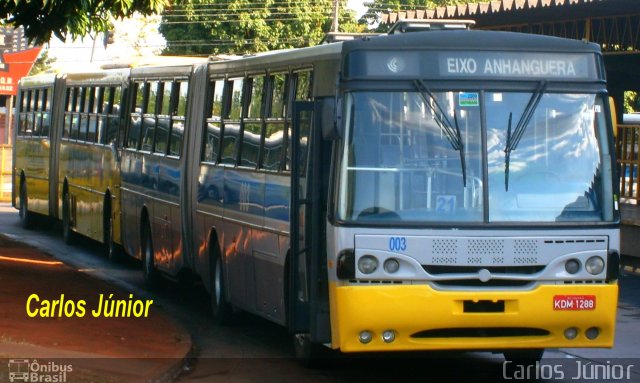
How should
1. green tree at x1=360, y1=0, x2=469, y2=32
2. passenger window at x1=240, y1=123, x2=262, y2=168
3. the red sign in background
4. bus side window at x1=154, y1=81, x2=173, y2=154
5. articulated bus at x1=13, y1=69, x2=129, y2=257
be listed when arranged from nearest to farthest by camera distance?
passenger window at x1=240, y1=123, x2=262, y2=168
bus side window at x1=154, y1=81, x2=173, y2=154
articulated bus at x1=13, y1=69, x2=129, y2=257
green tree at x1=360, y1=0, x2=469, y2=32
the red sign in background

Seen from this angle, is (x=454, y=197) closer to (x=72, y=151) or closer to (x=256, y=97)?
(x=256, y=97)

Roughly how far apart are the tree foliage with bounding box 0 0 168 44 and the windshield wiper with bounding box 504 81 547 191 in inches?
239

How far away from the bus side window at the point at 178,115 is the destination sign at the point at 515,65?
6.48m

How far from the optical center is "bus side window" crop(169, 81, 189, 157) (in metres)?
16.5

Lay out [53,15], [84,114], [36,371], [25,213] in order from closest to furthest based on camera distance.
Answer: [36,371] < [53,15] < [84,114] < [25,213]

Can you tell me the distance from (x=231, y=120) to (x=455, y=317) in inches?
194

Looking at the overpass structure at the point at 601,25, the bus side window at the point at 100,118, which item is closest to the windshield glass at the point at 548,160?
the overpass structure at the point at 601,25

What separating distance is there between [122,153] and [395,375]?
9302mm

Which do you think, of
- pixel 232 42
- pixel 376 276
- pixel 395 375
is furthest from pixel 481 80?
pixel 232 42

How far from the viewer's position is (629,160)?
73.8 ft

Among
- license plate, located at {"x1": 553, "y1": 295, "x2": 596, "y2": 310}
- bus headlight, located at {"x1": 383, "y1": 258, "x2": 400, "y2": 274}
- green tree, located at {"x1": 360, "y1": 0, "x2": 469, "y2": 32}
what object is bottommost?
license plate, located at {"x1": 553, "y1": 295, "x2": 596, "y2": 310}

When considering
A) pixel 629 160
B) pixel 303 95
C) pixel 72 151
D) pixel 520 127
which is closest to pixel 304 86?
pixel 303 95

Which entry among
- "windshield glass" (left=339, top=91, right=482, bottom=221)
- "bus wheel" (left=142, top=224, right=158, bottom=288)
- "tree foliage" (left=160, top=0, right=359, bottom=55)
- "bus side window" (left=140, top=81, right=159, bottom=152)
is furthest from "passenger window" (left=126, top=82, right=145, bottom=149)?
"tree foliage" (left=160, top=0, right=359, bottom=55)

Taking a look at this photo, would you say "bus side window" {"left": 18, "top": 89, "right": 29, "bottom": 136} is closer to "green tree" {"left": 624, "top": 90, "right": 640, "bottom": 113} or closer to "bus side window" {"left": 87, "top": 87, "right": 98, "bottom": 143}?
"bus side window" {"left": 87, "top": 87, "right": 98, "bottom": 143}
